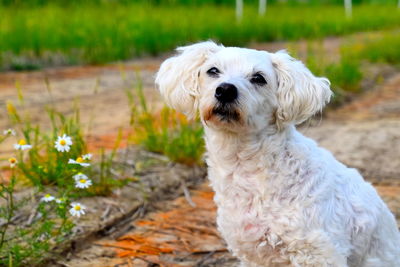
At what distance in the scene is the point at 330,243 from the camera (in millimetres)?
2912

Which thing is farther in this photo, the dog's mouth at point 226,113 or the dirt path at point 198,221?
the dirt path at point 198,221

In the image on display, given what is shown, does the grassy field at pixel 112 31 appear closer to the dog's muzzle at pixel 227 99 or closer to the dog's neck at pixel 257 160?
the dog's neck at pixel 257 160

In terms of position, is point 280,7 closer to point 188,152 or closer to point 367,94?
point 367,94

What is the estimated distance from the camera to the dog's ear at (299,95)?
306 centimetres

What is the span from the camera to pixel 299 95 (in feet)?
10.1

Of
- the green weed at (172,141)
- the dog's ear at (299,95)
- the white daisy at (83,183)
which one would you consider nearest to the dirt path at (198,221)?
the green weed at (172,141)

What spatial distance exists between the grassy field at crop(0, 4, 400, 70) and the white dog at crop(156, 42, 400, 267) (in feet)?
16.8

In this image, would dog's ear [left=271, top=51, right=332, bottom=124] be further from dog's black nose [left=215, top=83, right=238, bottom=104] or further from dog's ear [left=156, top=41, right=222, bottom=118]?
dog's ear [left=156, top=41, right=222, bottom=118]

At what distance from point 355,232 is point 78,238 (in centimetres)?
166

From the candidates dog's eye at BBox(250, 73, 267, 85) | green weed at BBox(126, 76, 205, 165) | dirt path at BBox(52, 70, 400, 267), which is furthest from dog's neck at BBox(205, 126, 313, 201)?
green weed at BBox(126, 76, 205, 165)

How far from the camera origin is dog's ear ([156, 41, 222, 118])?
10.8 ft

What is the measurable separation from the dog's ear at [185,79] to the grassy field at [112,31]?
5.01 m

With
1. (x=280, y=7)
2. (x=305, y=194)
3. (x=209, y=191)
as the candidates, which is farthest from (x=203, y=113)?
(x=280, y=7)

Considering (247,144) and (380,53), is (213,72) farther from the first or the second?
(380,53)
